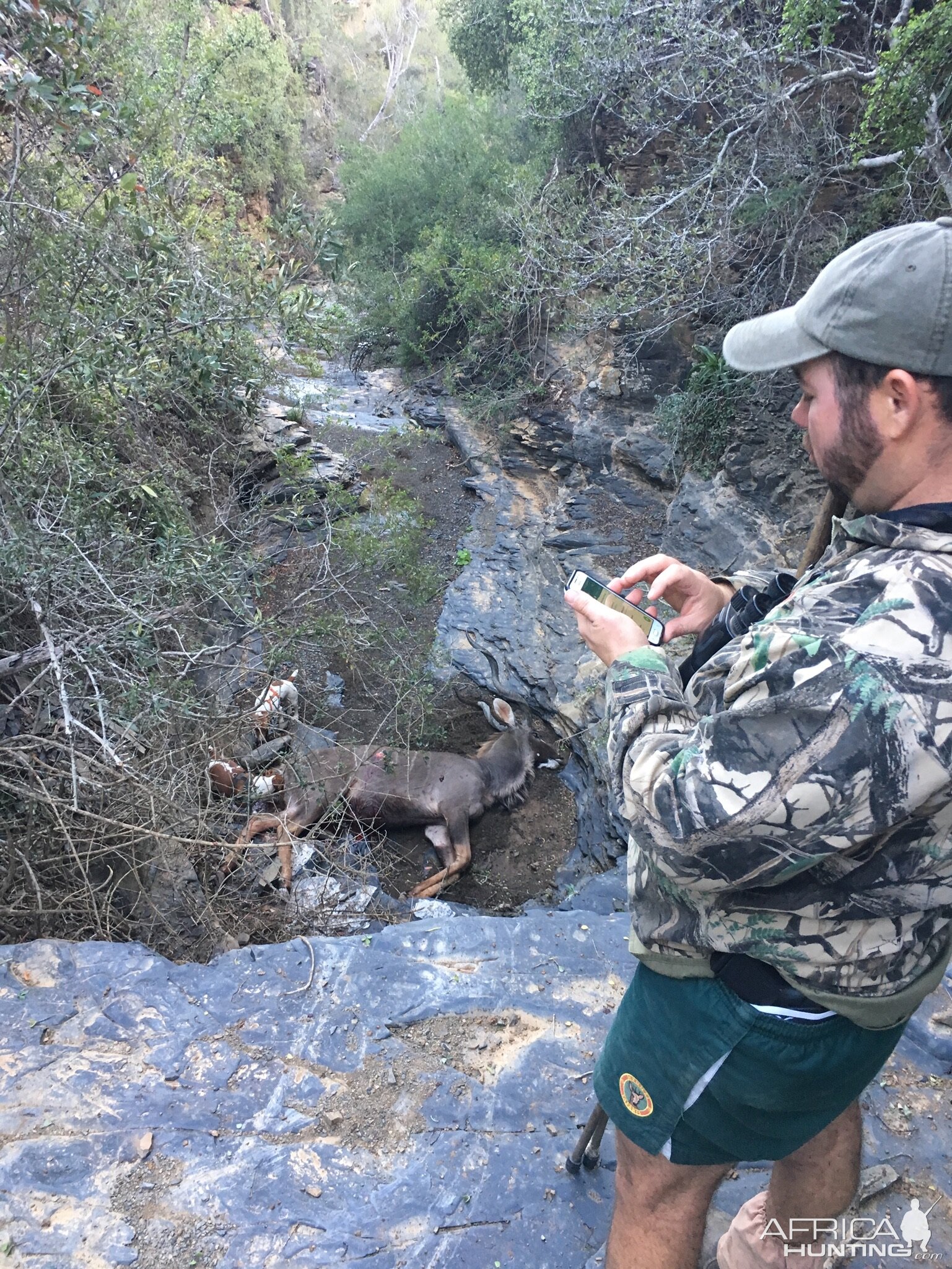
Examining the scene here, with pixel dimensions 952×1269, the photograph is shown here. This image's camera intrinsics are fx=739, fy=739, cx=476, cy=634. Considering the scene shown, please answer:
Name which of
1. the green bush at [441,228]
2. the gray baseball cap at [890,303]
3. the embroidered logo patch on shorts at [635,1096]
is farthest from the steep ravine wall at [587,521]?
the gray baseball cap at [890,303]

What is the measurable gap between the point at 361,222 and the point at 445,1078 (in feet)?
49.9

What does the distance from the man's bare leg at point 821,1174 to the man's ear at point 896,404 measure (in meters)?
1.42

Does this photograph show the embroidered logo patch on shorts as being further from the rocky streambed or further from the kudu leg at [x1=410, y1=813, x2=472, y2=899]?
the kudu leg at [x1=410, y1=813, x2=472, y2=899]

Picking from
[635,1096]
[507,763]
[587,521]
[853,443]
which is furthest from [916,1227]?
[587,521]

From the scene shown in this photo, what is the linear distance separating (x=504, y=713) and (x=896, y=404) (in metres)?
4.90

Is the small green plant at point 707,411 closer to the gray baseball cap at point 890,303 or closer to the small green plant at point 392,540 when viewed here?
the small green plant at point 392,540

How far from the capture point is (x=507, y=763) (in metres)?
5.37

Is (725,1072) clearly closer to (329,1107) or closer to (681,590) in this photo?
(681,590)

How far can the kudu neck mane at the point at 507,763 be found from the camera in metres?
5.26

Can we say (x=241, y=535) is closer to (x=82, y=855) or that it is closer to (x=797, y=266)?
(x=82, y=855)

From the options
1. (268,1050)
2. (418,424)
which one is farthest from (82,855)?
(418,424)

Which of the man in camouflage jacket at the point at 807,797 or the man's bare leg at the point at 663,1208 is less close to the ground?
the man in camouflage jacket at the point at 807,797

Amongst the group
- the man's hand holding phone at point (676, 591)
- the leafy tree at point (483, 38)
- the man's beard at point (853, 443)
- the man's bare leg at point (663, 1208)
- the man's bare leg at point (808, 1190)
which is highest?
the leafy tree at point (483, 38)

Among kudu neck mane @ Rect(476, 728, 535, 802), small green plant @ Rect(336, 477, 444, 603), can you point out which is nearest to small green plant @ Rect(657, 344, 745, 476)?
small green plant @ Rect(336, 477, 444, 603)
